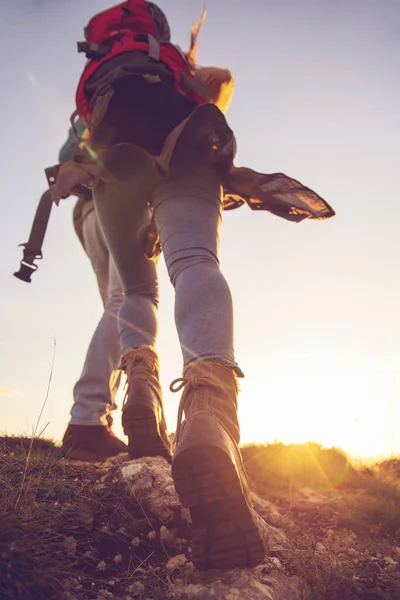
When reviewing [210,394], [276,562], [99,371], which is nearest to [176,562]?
[276,562]

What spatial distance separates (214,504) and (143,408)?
3.18 ft

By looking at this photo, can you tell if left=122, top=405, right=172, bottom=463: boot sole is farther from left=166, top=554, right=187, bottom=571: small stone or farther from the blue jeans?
left=166, top=554, right=187, bottom=571: small stone

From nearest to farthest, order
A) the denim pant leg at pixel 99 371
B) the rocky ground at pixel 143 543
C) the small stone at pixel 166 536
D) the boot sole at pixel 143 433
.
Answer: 1. the rocky ground at pixel 143 543
2. the small stone at pixel 166 536
3. the boot sole at pixel 143 433
4. the denim pant leg at pixel 99 371

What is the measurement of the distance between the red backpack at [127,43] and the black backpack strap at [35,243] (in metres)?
0.96

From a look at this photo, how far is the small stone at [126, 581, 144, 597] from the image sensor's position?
4.29 ft

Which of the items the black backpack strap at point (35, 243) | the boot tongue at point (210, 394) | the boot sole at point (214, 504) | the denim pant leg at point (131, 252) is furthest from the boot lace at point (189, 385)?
the black backpack strap at point (35, 243)

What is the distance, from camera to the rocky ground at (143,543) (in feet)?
3.91

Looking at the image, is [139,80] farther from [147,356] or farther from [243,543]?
[243,543]

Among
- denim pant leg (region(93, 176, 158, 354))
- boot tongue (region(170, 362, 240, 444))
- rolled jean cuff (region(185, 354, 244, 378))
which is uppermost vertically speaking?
denim pant leg (region(93, 176, 158, 354))

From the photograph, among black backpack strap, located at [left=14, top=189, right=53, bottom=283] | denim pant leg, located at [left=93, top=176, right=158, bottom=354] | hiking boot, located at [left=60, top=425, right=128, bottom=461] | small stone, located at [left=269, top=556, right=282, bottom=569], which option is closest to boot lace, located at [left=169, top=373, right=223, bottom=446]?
small stone, located at [left=269, top=556, right=282, bottom=569]

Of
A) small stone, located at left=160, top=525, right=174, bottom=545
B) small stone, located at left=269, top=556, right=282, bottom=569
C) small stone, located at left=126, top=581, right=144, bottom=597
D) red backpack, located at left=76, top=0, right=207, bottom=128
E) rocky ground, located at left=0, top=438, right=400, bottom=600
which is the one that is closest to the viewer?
rocky ground, located at left=0, top=438, right=400, bottom=600

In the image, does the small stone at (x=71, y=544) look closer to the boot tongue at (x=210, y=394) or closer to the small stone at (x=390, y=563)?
the boot tongue at (x=210, y=394)

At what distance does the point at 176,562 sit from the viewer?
156cm

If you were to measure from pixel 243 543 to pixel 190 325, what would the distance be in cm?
74
